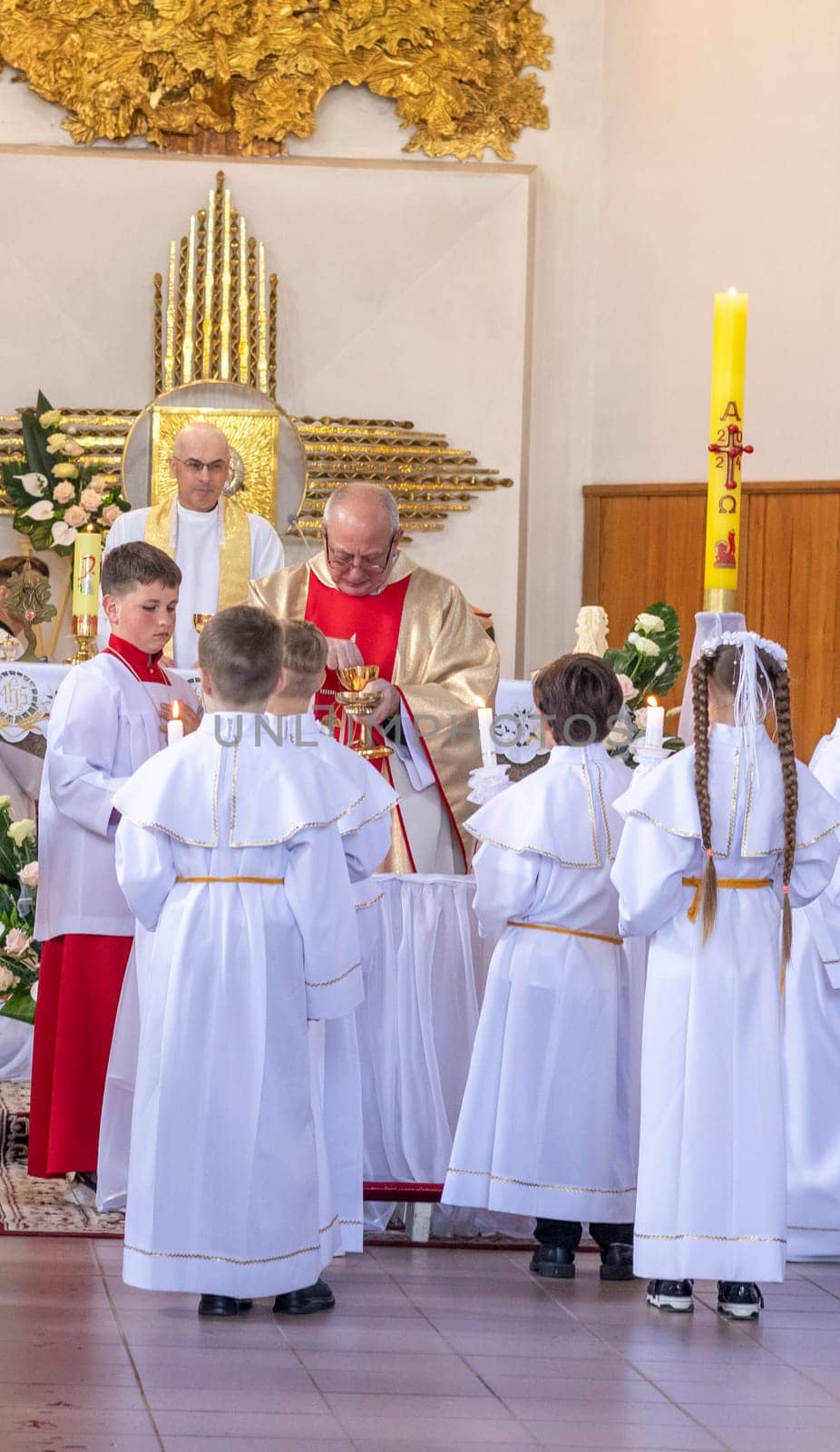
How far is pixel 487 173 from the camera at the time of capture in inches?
416

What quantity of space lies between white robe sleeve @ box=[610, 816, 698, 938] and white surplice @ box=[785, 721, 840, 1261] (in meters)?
0.94

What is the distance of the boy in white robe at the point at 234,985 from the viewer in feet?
14.8

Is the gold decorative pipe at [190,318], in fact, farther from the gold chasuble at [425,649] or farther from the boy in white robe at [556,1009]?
the boy in white robe at [556,1009]

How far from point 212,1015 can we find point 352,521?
6.59 ft

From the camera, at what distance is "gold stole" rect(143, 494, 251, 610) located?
26.5 feet

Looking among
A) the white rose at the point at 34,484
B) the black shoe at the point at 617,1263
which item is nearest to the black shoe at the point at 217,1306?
the black shoe at the point at 617,1263

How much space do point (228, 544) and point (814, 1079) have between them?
11.9 ft

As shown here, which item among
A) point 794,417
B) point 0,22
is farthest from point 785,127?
point 0,22

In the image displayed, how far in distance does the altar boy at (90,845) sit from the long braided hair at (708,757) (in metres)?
1.69

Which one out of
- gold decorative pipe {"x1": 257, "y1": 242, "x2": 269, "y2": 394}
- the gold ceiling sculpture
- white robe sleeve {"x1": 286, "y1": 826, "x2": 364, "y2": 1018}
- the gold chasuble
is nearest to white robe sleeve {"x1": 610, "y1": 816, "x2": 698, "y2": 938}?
white robe sleeve {"x1": 286, "y1": 826, "x2": 364, "y2": 1018}

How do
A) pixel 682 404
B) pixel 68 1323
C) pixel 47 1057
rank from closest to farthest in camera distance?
pixel 68 1323 → pixel 47 1057 → pixel 682 404

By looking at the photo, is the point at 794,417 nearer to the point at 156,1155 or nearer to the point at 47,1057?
the point at 47,1057

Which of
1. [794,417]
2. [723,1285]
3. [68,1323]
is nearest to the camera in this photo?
[68,1323]

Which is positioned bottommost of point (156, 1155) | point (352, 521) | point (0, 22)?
point (156, 1155)
